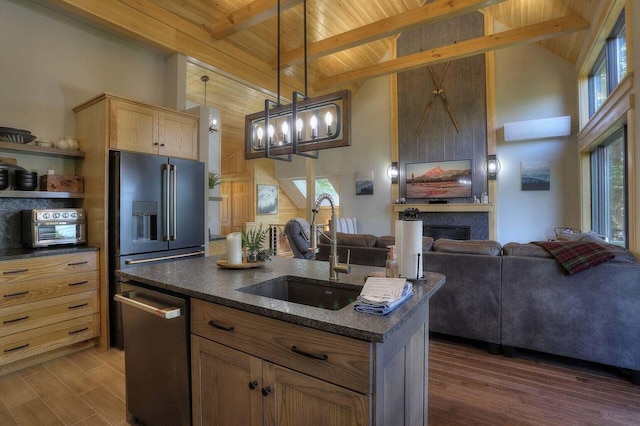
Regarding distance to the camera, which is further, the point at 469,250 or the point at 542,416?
the point at 469,250

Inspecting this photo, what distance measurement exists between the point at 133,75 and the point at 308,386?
3.99 metres

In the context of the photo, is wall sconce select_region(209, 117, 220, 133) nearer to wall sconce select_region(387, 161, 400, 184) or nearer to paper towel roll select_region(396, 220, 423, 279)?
wall sconce select_region(387, 161, 400, 184)

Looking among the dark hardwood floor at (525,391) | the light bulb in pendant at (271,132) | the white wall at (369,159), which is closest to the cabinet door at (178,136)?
the light bulb in pendant at (271,132)

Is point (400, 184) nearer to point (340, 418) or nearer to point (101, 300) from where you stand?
point (101, 300)

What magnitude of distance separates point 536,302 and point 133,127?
148 inches

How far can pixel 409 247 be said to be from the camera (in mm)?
1561

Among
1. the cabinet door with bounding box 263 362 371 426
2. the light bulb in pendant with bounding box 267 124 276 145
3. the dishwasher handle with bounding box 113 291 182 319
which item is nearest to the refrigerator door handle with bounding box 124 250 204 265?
the dishwasher handle with bounding box 113 291 182 319

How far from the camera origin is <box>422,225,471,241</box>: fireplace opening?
20.4 feet

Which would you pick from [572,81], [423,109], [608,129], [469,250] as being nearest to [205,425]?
[469,250]

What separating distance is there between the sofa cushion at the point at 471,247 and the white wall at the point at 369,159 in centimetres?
407

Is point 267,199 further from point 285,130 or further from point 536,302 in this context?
point 536,302

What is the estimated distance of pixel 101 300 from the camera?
2.91 metres

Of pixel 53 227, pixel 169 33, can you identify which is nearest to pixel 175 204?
pixel 53 227

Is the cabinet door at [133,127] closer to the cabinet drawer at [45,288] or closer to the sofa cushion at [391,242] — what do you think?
the cabinet drawer at [45,288]
